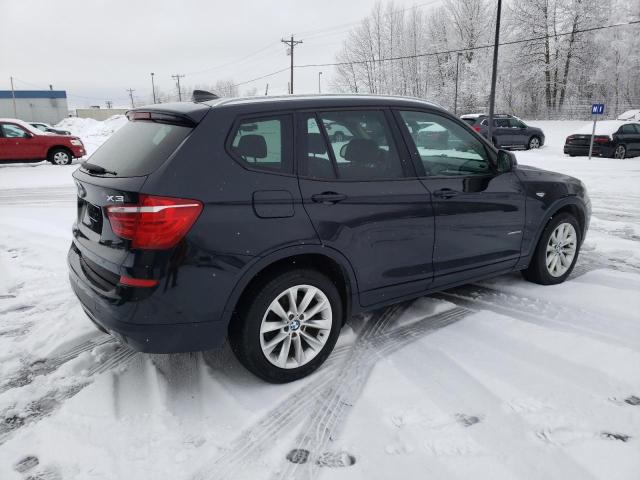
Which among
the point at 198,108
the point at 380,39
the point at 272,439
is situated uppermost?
the point at 380,39

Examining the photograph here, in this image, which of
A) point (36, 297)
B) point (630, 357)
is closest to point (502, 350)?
point (630, 357)

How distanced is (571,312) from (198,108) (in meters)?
3.30

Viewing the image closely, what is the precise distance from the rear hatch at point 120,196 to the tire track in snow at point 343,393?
118 cm

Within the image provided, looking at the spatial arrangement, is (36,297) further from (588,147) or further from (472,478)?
(588,147)

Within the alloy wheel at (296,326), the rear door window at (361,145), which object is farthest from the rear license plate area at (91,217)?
the rear door window at (361,145)

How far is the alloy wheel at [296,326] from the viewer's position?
9.30 ft

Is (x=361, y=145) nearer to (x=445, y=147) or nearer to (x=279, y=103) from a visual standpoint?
(x=279, y=103)

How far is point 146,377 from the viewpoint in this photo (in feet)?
10.1

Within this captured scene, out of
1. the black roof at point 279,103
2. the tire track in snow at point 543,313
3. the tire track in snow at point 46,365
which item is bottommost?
the tire track in snow at point 46,365

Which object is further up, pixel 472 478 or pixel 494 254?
pixel 494 254

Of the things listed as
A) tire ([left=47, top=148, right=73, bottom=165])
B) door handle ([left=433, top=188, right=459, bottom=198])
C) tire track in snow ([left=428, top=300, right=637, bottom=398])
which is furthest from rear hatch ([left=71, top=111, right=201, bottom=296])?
tire ([left=47, top=148, right=73, bottom=165])

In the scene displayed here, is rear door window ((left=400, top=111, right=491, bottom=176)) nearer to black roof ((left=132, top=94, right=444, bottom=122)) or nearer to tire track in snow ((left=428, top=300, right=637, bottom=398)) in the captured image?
black roof ((left=132, top=94, right=444, bottom=122))

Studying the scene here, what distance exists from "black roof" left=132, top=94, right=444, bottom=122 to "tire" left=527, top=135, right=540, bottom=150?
21.4 m

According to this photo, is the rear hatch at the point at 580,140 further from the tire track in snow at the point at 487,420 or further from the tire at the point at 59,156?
the tire at the point at 59,156
